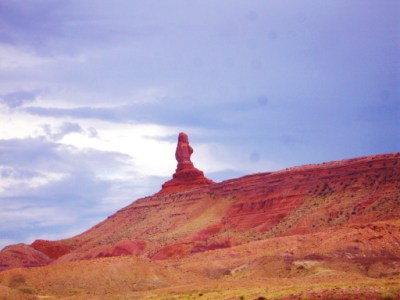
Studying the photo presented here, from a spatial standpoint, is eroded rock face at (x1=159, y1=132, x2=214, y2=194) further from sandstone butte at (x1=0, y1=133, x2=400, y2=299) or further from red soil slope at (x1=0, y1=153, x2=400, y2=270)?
red soil slope at (x1=0, y1=153, x2=400, y2=270)

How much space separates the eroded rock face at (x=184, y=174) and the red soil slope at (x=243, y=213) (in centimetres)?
482

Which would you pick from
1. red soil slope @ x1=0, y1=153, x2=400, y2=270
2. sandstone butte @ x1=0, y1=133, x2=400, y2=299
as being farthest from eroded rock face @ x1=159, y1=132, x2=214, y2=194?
red soil slope @ x1=0, y1=153, x2=400, y2=270

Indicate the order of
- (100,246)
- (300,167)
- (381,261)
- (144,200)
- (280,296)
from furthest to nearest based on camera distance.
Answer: (144,200), (100,246), (300,167), (381,261), (280,296)

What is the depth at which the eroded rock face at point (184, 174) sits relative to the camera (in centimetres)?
12178

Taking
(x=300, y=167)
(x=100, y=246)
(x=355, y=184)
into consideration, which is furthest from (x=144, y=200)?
(x=355, y=184)

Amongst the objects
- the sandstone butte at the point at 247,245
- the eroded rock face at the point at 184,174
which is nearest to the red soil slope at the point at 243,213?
the sandstone butte at the point at 247,245

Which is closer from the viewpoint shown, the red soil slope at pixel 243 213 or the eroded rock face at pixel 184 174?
the red soil slope at pixel 243 213

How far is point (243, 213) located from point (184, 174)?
111 ft

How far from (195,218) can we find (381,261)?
47.8m

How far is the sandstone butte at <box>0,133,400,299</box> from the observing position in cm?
4984

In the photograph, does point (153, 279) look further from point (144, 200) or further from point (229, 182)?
point (144, 200)

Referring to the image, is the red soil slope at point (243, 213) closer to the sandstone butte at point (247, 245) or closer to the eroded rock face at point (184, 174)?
the sandstone butte at point (247, 245)

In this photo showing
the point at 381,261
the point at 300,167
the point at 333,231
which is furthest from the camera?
the point at 300,167

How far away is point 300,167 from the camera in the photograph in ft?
304
